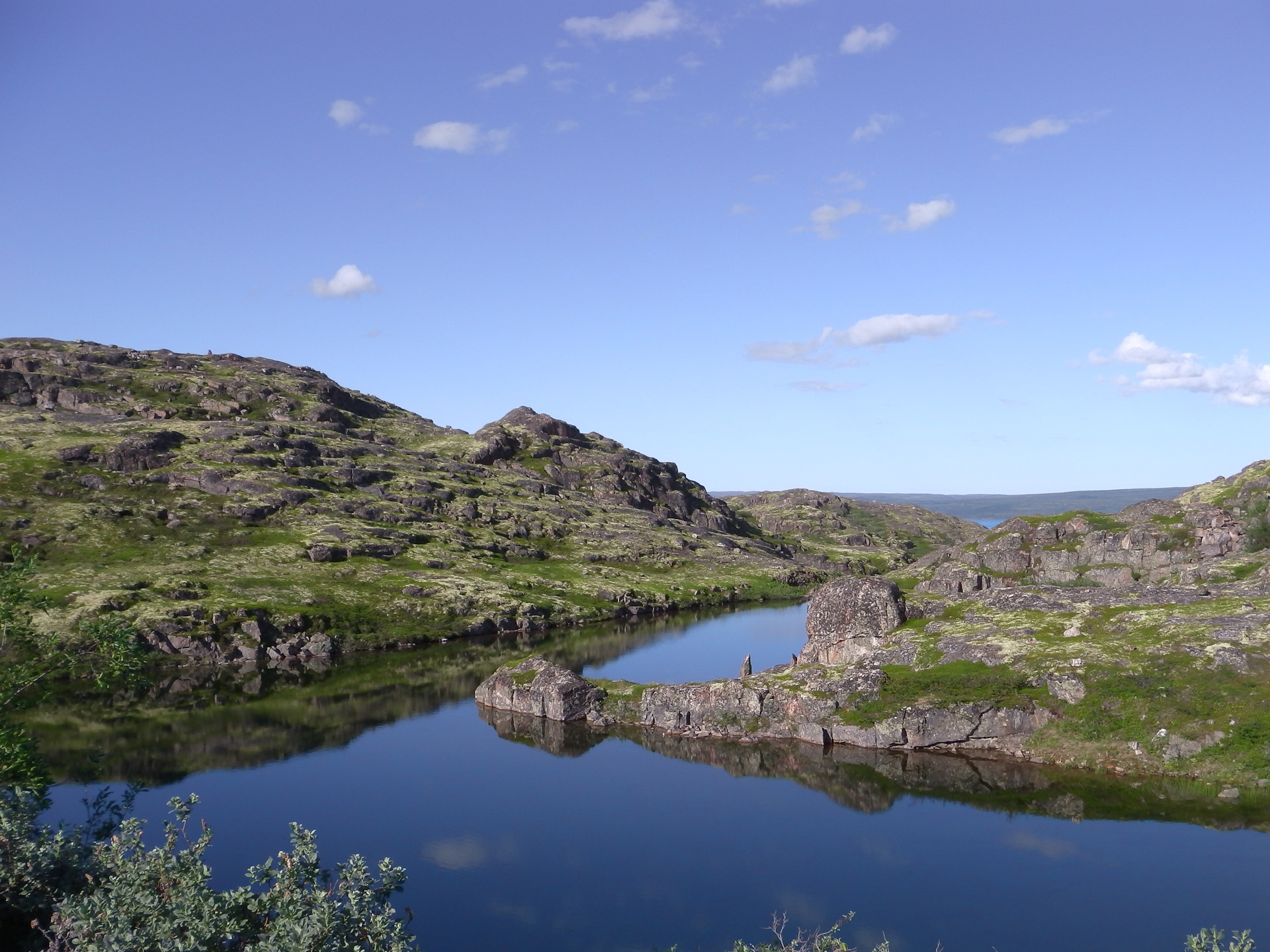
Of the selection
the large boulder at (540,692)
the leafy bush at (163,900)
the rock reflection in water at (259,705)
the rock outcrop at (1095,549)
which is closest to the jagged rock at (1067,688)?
the rock outcrop at (1095,549)

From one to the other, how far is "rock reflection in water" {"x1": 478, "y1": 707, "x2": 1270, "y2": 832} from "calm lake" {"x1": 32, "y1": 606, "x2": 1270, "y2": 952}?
251 millimetres

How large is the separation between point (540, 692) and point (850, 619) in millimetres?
38013

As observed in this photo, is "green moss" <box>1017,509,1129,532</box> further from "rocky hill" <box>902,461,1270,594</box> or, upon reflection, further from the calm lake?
the calm lake

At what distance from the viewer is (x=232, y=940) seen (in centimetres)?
2769

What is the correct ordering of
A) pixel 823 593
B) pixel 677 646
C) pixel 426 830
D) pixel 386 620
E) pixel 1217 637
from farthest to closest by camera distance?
pixel 386 620, pixel 677 646, pixel 823 593, pixel 1217 637, pixel 426 830

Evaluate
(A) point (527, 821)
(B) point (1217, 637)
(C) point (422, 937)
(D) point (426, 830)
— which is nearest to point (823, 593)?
(B) point (1217, 637)

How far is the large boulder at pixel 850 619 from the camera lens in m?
97.1

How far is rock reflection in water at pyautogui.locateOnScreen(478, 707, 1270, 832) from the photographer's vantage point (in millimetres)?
63188

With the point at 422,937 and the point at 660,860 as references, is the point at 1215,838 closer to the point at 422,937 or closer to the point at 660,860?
the point at 660,860

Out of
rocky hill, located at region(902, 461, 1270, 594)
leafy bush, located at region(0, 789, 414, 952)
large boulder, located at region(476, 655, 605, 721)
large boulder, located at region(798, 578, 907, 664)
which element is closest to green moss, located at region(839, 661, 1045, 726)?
large boulder, located at region(798, 578, 907, 664)

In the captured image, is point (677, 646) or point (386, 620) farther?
point (386, 620)

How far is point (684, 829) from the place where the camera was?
213 feet

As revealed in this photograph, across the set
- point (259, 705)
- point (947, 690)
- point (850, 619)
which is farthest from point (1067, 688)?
point (259, 705)

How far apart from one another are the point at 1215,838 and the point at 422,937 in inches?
2099
